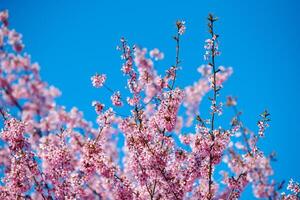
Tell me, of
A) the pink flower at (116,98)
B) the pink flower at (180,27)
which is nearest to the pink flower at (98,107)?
the pink flower at (116,98)

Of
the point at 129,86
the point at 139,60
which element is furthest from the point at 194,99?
the point at 129,86

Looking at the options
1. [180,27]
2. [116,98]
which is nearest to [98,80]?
[116,98]

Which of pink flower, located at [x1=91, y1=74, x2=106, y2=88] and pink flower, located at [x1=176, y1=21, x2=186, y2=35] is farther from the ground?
pink flower, located at [x1=176, y1=21, x2=186, y2=35]

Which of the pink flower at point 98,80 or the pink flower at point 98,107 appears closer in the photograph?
the pink flower at point 98,107

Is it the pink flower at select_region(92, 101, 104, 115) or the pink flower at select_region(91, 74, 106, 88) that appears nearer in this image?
the pink flower at select_region(92, 101, 104, 115)

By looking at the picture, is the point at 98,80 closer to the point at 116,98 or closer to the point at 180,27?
the point at 116,98

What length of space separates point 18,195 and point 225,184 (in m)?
5.28

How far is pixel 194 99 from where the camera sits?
60.9ft

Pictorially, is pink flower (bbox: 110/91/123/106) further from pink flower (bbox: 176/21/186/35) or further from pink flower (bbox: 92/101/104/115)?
pink flower (bbox: 176/21/186/35)

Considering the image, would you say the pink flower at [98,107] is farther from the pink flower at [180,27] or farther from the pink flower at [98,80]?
the pink flower at [180,27]

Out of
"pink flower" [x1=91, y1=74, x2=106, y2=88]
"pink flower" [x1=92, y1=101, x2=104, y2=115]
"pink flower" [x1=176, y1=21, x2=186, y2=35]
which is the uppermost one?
"pink flower" [x1=176, y1=21, x2=186, y2=35]

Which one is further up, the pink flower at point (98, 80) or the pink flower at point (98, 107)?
the pink flower at point (98, 80)

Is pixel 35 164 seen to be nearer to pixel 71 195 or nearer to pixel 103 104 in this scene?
pixel 71 195

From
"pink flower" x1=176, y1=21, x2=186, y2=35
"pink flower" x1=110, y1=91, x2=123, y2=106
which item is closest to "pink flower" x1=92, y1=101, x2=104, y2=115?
"pink flower" x1=110, y1=91, x2=123, y2=106
